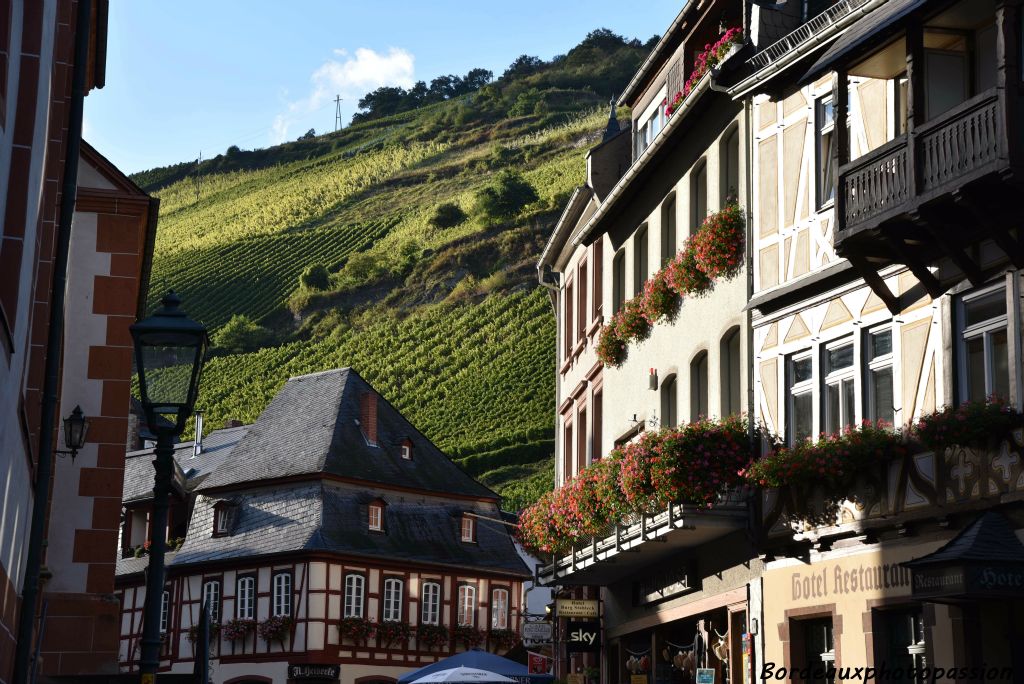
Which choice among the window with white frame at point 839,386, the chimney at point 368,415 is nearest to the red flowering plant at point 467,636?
the chimney at point 368,415

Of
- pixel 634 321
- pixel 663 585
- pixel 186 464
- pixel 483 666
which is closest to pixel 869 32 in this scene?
pixel 634 321

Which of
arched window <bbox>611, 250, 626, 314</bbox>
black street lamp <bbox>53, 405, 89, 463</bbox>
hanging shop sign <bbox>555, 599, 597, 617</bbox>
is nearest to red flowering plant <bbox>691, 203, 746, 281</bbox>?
arched window <bbox>611, 250, 626, 314</bbox>

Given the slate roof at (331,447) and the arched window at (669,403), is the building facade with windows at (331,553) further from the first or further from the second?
the arched window at (669,403)

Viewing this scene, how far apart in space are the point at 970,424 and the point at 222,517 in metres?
37.5

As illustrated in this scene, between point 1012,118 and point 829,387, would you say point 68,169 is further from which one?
point 829,387

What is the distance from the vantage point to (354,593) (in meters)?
46.1

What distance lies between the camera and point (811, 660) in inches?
667

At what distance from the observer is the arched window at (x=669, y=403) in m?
21.6

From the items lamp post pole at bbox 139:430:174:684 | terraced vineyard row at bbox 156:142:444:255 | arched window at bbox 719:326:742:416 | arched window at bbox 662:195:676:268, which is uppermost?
terraced vineyard row at bbox 156:142:444:255

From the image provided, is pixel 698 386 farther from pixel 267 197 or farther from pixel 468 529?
pixel 267 197

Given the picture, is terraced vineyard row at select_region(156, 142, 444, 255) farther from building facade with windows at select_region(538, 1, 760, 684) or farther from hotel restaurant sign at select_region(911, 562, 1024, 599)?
hotel restaurant sign at select_region(911, 562, 1024, 599)

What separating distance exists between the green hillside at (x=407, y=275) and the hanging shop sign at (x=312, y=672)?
28.5 m

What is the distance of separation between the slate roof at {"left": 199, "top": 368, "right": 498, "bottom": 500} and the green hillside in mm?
21372

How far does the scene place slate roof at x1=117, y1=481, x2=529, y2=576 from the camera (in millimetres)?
46219
